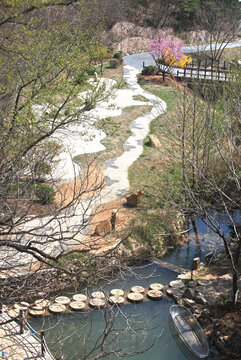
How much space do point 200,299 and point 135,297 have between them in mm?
2090

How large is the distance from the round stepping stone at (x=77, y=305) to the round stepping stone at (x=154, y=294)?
225cm

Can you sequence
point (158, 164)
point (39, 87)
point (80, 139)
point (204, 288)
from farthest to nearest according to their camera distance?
1. point (80, 139)
2. point (158, 164)
3. point (39, 87)
4. point (204, 288)

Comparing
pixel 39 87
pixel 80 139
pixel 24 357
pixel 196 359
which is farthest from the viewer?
pixel 80 139

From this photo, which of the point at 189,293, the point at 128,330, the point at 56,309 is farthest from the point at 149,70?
the point at 128,330

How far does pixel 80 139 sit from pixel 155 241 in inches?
432

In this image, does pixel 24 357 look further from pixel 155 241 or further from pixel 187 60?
pixel 187 60

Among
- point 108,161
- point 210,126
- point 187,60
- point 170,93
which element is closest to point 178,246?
point 210,126

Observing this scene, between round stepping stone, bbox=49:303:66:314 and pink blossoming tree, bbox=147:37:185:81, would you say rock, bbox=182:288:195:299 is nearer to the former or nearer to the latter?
round stepping stone, bbox=49:303:66:314

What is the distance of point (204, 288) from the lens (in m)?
16.4

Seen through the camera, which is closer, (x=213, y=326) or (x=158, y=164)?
(x=213, y=326)

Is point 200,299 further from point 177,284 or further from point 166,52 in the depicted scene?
point 166,52

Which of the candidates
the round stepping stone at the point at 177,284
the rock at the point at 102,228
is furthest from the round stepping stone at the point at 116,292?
the rock at the point at 102,228

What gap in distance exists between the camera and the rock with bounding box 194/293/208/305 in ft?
51.7

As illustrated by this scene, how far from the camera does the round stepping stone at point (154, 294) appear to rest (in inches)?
637
